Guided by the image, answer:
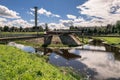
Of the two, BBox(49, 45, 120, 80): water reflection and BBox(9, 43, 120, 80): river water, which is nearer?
BBox(49, 45, 120, 80): water reflection

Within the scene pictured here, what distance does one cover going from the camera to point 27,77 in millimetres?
16062

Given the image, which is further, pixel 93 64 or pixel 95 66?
pixel 93 64

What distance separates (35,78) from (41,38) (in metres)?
83.0

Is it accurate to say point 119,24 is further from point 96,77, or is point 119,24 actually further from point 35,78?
point 35,78

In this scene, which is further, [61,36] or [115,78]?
[61,36]

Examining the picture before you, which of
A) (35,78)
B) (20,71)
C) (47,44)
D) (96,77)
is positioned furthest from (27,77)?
(47,44)

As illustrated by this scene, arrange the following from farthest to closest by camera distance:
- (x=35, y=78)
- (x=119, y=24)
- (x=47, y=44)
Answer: (x=119, y=24) < (x=47, y=44) < (x=35, y=78)

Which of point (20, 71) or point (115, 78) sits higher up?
point (20, 71)

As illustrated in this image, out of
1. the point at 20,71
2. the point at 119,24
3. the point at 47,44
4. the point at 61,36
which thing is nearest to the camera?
the point at 20,71

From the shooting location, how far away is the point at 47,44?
317ft

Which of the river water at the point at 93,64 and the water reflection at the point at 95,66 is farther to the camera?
the river water at the point at 93,64

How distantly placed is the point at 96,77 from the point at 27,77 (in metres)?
20.5

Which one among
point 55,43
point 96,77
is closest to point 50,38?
→ point 55,43

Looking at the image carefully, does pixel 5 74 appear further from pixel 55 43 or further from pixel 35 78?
pixel 55 43
